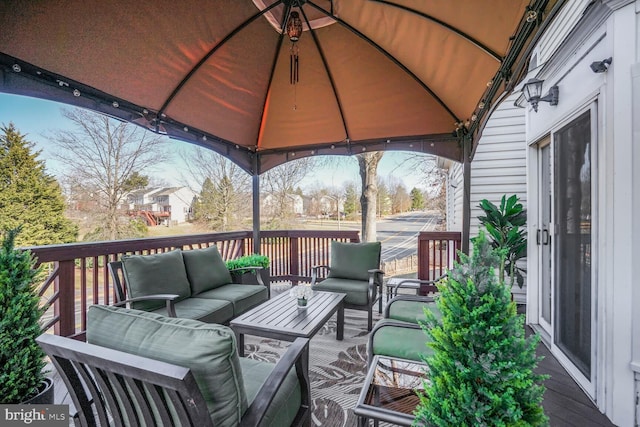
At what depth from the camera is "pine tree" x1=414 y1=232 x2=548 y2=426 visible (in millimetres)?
961

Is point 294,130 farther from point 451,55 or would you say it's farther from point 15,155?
point 15,155

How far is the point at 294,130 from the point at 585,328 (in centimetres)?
440

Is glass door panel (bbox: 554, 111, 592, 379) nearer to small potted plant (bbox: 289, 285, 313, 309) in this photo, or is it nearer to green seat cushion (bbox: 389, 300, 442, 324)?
green seat cushion (bbox: 389, 300, 442, 324)

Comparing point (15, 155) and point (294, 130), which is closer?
point (294, 130)

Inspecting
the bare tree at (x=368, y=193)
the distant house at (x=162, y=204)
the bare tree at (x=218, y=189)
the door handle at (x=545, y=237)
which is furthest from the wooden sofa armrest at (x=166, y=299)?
the bare tree at (x=218, y=189)

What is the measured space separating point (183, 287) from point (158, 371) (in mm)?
2622

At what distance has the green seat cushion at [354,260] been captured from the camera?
421cm

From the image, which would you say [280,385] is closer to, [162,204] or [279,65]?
[279,65]

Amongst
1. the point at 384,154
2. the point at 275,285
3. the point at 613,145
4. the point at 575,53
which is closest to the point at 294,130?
the point at 275,285

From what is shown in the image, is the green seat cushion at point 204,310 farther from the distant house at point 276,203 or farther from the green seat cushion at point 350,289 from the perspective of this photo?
the distant house at point 276,203

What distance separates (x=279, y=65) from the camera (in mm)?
3783

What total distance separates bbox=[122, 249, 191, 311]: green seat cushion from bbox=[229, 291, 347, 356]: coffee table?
1.06 metres

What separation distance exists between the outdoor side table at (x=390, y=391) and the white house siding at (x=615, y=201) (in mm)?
1380

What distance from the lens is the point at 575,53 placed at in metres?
2.39
